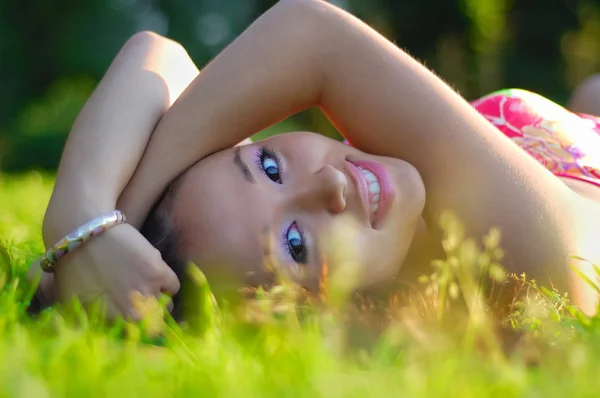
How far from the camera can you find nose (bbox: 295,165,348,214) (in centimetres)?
179

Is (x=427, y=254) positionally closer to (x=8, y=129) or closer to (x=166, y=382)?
(x=166, y=382)

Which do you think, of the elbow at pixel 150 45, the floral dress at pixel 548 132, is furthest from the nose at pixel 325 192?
the floral dress at pixel 548 132

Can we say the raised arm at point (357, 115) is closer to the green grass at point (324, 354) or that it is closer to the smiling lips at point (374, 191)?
the smiling lips at point (374, 191)

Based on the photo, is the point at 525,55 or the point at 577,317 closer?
the point at 577,317

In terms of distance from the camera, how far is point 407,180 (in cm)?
197

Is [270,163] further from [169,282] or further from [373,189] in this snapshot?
[169,282]

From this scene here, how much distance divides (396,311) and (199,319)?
1.47 ft

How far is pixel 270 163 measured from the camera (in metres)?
1.93

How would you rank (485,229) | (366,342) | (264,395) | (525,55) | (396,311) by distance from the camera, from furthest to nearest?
(525,55) < (485,229) < (396,311) < (366,342) < (264,395)

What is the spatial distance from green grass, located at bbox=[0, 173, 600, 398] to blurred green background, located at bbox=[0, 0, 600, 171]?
11.7 metres

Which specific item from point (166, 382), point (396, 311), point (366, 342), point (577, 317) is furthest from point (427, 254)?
point (166, 382)

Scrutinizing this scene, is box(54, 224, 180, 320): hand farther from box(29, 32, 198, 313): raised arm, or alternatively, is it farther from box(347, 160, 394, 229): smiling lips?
box(347, 160, 394, 229): smiling lips

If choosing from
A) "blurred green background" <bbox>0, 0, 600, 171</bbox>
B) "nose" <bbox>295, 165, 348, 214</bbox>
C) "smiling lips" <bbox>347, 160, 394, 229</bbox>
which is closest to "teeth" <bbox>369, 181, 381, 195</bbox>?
"smiling lips" <bbox>347, 160, 394, 229</bbox>

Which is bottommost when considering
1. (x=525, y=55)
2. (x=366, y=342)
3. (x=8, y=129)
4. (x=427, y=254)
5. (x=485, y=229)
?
(x=525, y=55)
